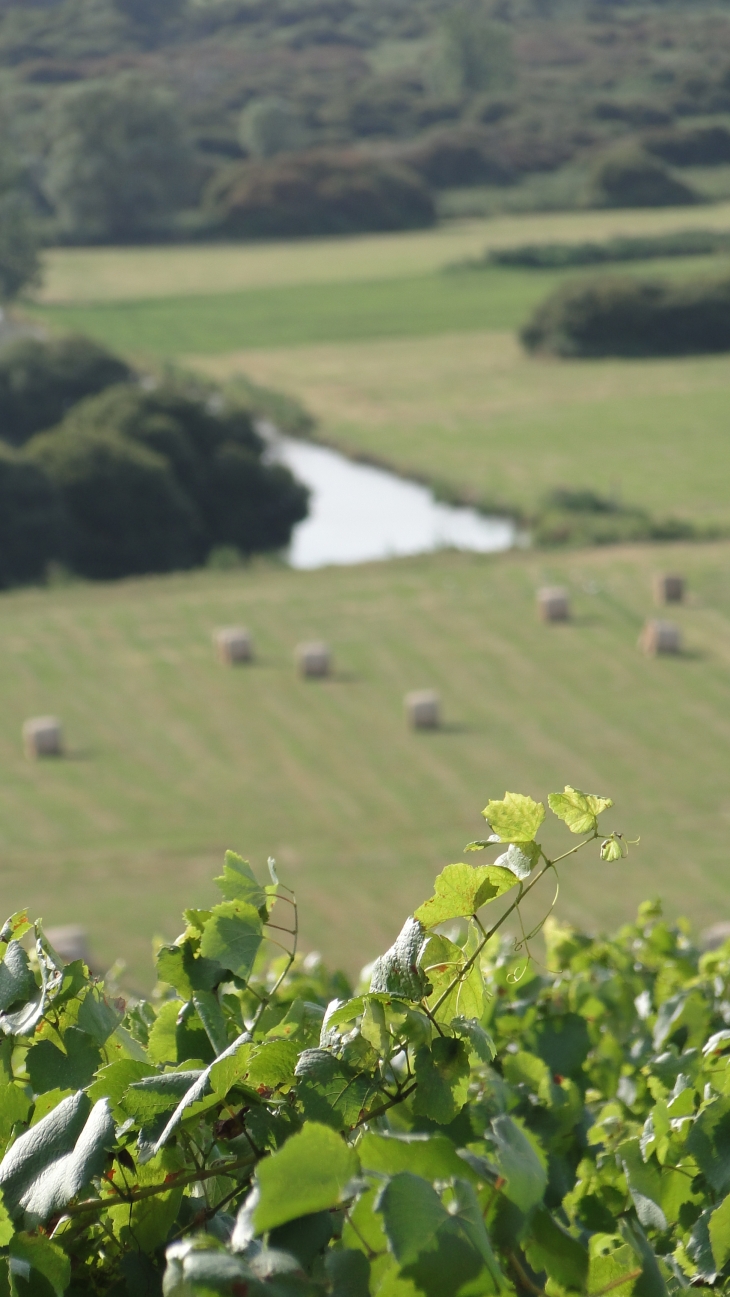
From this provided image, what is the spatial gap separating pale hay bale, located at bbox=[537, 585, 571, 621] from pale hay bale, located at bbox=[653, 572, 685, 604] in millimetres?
2365

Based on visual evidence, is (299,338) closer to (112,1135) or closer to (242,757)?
(242,757)

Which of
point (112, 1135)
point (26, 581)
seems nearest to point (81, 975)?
point (112, 1135)

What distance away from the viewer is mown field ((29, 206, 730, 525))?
5444 cm

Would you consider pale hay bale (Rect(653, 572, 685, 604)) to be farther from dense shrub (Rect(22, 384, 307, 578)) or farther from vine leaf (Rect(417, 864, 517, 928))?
vine leaf (Rect(417, 864, 517, 928))

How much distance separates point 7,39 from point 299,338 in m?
107

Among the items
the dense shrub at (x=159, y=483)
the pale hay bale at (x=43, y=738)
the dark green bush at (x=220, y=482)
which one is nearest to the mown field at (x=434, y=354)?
the dark green bush at (x=220, y=482)

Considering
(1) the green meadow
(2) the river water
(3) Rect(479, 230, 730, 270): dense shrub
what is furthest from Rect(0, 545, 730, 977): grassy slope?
(3) Rect(479, 230, 730, 270): dense shrub

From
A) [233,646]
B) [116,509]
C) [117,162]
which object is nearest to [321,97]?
[117,162]

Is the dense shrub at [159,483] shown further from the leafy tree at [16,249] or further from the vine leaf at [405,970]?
the vine leaf at [405,970]

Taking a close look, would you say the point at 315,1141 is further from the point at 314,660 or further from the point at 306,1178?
the point at 314,660

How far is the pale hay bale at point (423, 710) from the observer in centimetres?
2794

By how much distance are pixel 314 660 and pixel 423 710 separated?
3391mm

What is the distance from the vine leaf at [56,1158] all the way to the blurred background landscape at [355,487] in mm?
2082

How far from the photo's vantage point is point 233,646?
3136 centimetres
